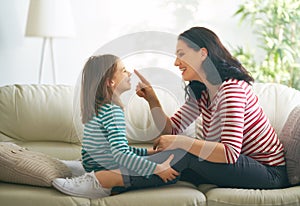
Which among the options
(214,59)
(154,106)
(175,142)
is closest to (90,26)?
(154,106)

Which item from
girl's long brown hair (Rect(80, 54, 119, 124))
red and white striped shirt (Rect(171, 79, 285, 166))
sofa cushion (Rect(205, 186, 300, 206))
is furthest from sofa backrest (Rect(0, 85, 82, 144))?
sofa cushion (Rect(205, 186, 300, 206))

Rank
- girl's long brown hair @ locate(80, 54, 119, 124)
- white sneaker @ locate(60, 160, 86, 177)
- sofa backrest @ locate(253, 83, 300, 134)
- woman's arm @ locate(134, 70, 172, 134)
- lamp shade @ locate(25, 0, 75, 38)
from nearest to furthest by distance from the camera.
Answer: girl's long brown hair @ locate(80, 54, 119, 124), white sneaker @ locate(60, 160, 86, 177), woman's arm @ locate(134, 70, 172, 134), sofa backrest @ locate(253, 83, 300, 134), lamp shade @ locate(25, 0, 75, 38)

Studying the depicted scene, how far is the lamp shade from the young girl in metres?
1.11

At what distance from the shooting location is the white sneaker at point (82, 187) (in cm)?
229

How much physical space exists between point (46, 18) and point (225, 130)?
5.17 feet

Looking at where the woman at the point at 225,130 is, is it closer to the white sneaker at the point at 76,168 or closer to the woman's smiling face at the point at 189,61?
the woman's smiling face at the point at 189,61

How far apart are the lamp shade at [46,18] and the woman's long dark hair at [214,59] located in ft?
3.95

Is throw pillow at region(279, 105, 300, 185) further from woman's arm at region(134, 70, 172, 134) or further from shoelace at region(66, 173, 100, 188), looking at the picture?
shoelace at region(66, 173, 100, 188)

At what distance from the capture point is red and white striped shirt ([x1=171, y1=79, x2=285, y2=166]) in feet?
7.67

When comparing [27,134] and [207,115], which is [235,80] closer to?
[207,115]

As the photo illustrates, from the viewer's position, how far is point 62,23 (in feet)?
11.5

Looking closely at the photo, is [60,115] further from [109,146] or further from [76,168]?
[109,146]

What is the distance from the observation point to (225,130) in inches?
92.2

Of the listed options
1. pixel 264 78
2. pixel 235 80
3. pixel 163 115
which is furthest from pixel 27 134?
pixel 264 78
